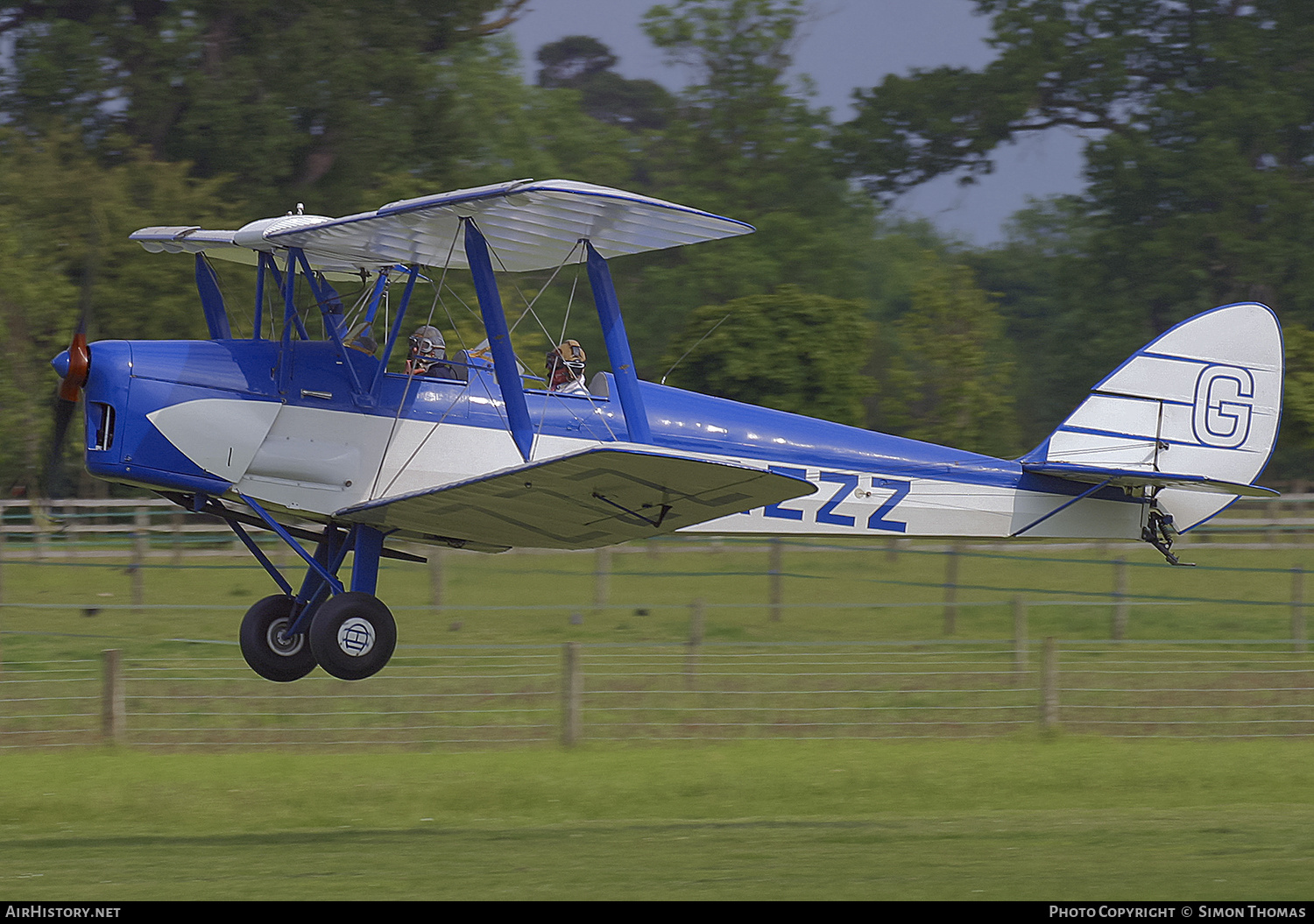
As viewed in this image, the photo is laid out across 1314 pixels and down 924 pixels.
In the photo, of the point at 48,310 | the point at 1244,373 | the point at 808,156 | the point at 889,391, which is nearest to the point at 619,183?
the point at 808,156

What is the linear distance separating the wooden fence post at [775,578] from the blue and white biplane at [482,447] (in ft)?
21.9

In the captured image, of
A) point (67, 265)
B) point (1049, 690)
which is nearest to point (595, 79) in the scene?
point (67, 265)

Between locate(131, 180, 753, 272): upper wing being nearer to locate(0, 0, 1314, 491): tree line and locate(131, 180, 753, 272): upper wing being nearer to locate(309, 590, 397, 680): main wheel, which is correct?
locate(309, 590, 397, 680): main wheel

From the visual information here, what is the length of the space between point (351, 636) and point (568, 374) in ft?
7.65

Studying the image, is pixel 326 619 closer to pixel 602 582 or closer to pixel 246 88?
pixel 602 582

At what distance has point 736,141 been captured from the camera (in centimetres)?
3953

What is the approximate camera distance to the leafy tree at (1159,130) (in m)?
37.8

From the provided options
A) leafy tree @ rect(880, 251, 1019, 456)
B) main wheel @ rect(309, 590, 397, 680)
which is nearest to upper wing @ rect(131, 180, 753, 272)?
main wheel @ rect(309, 590, 397, 680)

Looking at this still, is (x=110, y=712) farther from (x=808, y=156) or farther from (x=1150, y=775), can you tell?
(x=808, y=156)

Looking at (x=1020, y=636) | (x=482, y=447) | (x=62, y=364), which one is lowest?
(x=1020, y=636)

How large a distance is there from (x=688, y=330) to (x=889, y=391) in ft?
14.7
